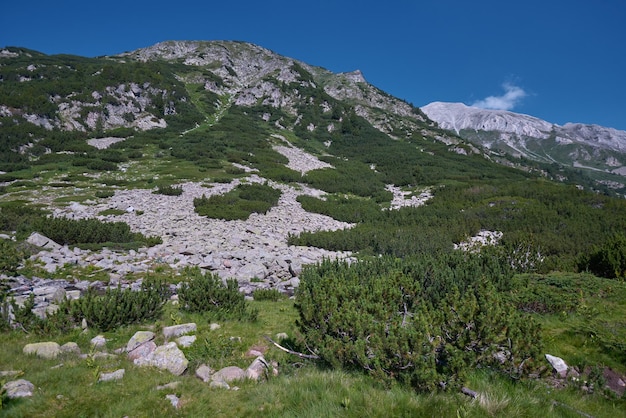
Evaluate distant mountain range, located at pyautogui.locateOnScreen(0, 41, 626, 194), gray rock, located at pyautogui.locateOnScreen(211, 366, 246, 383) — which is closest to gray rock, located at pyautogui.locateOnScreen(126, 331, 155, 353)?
gray rock, located at pyautogui.locateOnScreen(211, 366, 246, 383)

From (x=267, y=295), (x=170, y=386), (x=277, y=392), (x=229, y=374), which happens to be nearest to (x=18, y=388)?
(x=170, y=386)

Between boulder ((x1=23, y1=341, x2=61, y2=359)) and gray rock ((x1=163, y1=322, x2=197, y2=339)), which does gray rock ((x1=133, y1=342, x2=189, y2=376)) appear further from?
boulder ((x1=23, y1=341, x2=61, y2=359))

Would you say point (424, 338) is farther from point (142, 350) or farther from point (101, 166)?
point (101, 166)

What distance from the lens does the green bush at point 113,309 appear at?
6633 mm

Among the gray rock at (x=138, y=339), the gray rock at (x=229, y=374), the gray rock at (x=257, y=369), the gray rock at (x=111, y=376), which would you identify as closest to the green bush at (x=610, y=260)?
the gray rock at (x=257, y=369)

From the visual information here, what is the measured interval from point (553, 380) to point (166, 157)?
116ft

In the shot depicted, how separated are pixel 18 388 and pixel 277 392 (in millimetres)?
3280

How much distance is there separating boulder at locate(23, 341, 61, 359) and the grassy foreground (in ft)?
0.59

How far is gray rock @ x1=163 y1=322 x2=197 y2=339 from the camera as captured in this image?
654 centimetres

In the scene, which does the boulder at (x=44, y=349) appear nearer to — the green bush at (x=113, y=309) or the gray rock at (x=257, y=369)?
the green bush at (x=113, y=309)

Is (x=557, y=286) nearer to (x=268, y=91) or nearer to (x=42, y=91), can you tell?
(x=42, y=91)

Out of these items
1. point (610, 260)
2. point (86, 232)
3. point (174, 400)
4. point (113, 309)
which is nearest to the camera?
point (174, 400)

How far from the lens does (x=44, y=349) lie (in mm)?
5492

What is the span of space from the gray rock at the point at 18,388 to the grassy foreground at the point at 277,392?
104 millimetres
